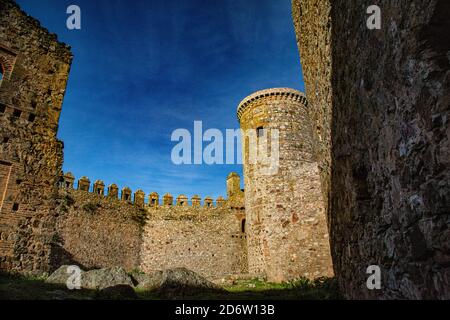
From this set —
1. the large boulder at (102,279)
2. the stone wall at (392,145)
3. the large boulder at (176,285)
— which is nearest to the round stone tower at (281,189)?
the large boulder at (176,285)

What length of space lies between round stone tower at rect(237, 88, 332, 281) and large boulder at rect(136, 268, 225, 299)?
14.9 ft

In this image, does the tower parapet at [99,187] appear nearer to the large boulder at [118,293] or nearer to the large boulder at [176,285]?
the large boulder at [176,285]

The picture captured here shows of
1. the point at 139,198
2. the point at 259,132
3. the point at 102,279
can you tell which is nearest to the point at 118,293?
the point at 102,279

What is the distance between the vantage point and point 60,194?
18750mm

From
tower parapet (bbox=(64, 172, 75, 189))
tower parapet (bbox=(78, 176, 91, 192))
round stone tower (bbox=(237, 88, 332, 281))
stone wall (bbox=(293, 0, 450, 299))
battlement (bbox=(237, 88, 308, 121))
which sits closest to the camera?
stone wall (bbox=(293, 0, 450, 299))

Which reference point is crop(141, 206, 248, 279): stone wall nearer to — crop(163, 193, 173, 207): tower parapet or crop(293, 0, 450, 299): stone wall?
crop(163, 193, 173, 207): tower parapet

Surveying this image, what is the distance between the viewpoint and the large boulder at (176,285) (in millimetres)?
9602

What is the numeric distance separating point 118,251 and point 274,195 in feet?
38.8

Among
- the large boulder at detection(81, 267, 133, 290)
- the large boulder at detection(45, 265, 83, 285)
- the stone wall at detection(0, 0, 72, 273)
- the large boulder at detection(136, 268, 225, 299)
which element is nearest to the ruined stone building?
the stone wall at detection(0, 0, 72, 273)

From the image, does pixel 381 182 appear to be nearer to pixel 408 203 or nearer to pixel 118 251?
pixel 408 203

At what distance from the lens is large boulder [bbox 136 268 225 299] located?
9.60 metres

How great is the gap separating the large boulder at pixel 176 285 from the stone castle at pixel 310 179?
135 inches

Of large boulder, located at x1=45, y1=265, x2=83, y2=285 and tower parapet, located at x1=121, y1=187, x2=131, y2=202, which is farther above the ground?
tower parapet, located at x1=121, y1=187, x2=131, y2=202
